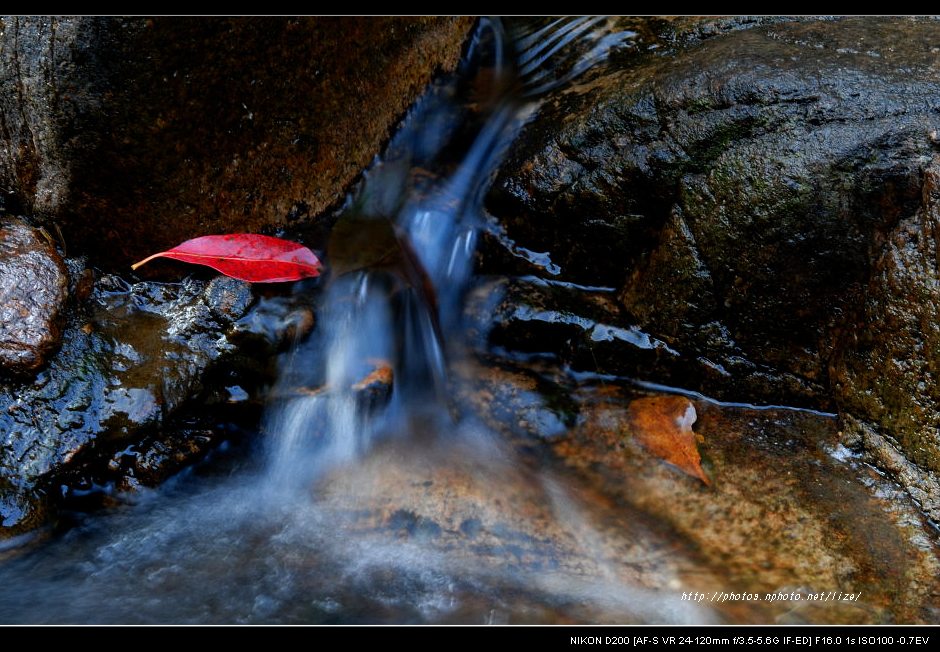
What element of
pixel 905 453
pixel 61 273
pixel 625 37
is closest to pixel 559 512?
pixel 905 453

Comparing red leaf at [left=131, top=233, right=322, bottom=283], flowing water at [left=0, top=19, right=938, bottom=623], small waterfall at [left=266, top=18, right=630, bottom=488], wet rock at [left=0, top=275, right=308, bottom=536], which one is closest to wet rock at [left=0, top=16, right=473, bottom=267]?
red leaf at [left=131, top=233, right=322, bottom=283]

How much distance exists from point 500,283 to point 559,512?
3.96ft

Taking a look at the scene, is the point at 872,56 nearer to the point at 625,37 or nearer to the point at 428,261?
the point at 625,37

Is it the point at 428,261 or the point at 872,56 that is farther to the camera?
the point at 428,261

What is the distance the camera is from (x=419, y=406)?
3.19 m

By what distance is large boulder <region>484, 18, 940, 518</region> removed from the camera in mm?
2672

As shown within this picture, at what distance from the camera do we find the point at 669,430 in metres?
2.97

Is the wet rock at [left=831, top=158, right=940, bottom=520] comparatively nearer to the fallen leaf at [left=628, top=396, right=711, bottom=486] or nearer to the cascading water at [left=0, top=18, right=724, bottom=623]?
the fallen leaf at [left=628, top=396, right=711, bottom=486]

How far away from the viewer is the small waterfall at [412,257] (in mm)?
3066

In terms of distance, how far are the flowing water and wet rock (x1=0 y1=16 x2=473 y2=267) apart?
0.48m

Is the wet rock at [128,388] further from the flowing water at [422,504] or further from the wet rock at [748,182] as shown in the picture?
the wet rock at [748,182]

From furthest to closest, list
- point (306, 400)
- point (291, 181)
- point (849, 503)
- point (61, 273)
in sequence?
point (291, 181), point (306, 400), point (61, 273), point (849, 503)

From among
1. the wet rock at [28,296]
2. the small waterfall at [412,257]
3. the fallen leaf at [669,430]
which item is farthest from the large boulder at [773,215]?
the wet rock at [28,296]

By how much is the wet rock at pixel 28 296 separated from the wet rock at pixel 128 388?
0.26 feet
